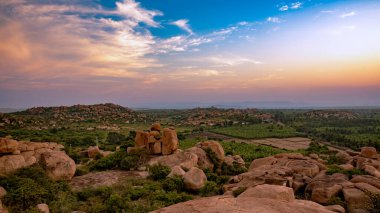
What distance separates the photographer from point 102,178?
28.9 m

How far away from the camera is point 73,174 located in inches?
1126

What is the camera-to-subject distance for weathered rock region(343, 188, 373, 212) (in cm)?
1804

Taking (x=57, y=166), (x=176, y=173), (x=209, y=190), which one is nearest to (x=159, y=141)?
(x=176, y=173)

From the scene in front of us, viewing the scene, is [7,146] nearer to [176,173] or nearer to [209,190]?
[176,173]

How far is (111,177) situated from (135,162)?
14.9ft

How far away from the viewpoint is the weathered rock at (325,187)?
20.9 meters

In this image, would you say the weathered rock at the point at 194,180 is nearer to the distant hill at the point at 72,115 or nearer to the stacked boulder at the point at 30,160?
the stacked boulder at the point at 30,160

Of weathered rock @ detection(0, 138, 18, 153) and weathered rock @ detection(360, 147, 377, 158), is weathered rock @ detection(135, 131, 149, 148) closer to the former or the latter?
weathered rock @ detection(0, 138, 18, 153)

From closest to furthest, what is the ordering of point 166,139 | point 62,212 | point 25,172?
point 62,212, point 25,172, point 166,139

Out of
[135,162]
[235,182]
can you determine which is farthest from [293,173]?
[135,162]

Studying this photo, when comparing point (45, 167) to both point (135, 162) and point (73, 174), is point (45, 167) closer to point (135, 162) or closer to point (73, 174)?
point (73, 174)

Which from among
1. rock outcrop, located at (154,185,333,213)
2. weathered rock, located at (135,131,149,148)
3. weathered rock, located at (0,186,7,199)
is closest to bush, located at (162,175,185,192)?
rock outcrop, located at (154,185,333,213)

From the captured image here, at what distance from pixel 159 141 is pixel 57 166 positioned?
13573mm

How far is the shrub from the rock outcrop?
1445 cm
